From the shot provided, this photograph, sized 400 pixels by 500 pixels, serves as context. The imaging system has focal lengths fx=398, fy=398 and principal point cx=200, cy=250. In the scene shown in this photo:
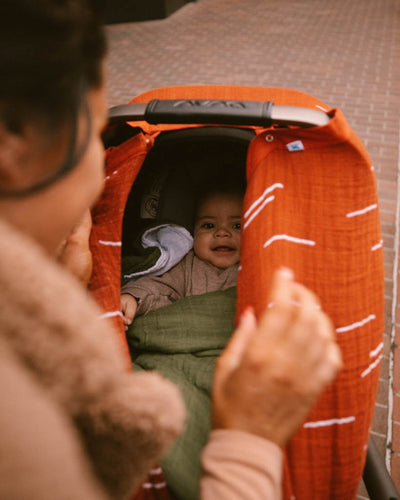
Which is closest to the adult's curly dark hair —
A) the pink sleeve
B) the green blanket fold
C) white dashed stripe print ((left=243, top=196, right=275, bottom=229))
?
the pink sleeve

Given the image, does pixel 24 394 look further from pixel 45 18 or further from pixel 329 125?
pixel 329 125

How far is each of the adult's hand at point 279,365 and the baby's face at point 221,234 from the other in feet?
3.27

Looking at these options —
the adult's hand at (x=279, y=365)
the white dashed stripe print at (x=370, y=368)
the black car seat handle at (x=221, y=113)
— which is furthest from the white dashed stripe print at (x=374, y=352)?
the black car seat handle at (x=221, y=113)

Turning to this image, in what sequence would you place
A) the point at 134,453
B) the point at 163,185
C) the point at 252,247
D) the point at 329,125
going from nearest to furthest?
1. the point at 134,453
2. the point at 329,125
3. the point at 252,247
4. the point at 163,185

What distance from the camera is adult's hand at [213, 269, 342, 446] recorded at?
0.58 m

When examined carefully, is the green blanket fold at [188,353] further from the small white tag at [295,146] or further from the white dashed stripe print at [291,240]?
the small white tag at [295,146]

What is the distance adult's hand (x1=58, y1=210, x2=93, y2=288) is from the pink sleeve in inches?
24.0

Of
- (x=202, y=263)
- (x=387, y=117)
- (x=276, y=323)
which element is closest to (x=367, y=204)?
(x=276, y=323)

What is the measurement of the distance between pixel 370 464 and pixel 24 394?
1.25 metres

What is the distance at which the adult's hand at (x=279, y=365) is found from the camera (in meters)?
0.58

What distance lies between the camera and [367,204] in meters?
1.04

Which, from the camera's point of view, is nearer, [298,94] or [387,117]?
[298,94]

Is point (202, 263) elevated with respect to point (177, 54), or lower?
lower

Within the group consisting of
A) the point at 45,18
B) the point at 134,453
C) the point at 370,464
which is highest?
the point at 45,18
